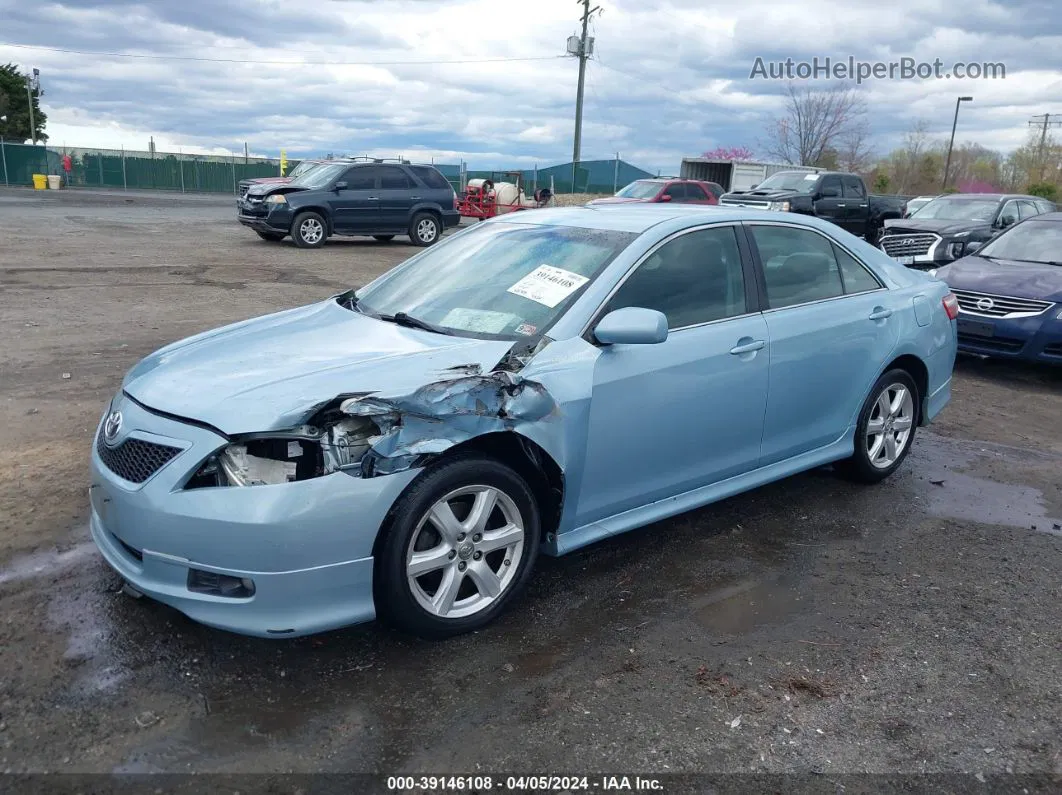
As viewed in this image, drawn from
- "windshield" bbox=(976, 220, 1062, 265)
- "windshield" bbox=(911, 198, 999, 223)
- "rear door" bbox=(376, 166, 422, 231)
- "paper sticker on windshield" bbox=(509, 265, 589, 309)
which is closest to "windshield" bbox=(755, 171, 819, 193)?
"windshield" bbox=(911, 198, 999, 223)

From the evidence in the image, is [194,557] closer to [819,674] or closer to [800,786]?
[800,786]

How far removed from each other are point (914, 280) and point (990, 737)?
320cm

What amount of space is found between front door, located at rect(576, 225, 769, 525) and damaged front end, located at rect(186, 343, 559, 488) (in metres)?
0.54

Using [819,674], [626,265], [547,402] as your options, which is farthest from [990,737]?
[626,265]

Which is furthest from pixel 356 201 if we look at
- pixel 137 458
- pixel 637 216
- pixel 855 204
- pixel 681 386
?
pixel 137 458

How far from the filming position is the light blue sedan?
2.96m

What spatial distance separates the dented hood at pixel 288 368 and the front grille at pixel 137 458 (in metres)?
0.14

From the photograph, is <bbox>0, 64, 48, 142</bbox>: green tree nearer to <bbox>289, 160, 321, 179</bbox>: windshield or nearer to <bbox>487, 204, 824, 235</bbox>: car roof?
<bbox>289, 160, 321, 179</bbox>: windshield

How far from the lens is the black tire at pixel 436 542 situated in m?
3.06

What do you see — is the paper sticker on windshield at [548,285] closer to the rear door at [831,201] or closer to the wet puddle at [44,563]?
the wet puddle at [44,563]

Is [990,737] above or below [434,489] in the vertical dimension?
below

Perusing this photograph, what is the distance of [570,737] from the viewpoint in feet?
9.33

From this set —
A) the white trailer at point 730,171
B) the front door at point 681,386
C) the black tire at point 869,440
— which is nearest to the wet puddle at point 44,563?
the front door at point 681,386

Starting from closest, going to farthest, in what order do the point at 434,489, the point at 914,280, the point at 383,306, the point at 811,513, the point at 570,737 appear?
the point at 570,737
the point at 434,489
the point at 383,306
the point at 811,513
the point at 914,280
